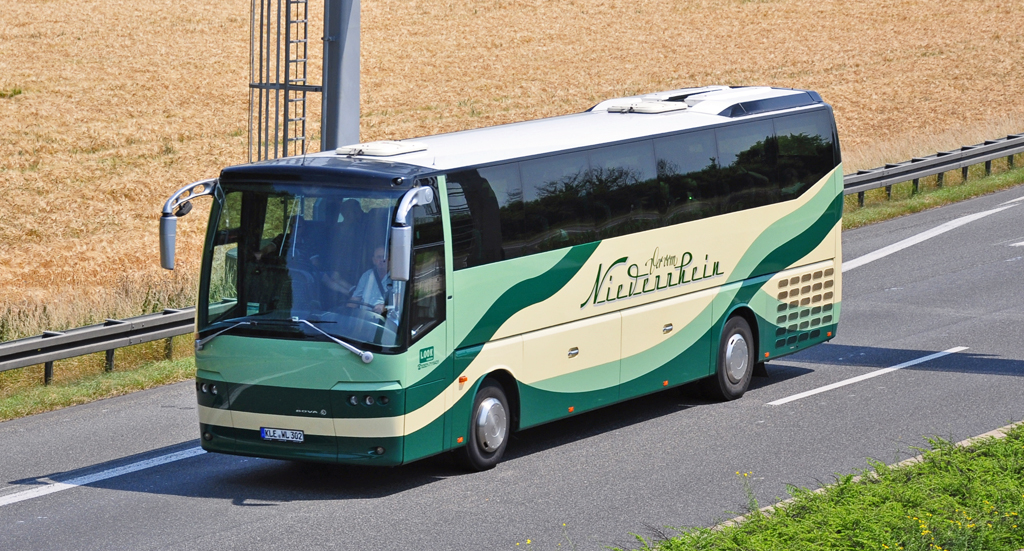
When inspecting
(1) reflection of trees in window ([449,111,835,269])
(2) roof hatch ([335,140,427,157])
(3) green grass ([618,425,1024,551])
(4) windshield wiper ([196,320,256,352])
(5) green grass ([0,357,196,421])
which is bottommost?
(5) green grass ([0,357,196,421])

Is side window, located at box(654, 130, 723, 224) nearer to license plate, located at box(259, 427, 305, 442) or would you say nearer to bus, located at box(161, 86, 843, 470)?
bus, located at box(161, 86, 843, 470)

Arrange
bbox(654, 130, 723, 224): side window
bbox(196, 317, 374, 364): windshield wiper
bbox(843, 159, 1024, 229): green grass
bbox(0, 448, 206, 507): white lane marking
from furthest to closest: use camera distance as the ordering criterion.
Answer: bbox(843, 159, 1024, 229): green grass, bbox(654, 130, 723, 224): side window, bbox(0, 448, 206, 507): white lane marking, bbox(196, 317, 374, 364): windshield wiper

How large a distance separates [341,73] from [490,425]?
21.3 ft

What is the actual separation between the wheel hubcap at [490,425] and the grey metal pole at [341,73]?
5936 millimetres

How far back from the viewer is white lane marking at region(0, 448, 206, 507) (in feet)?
32.5

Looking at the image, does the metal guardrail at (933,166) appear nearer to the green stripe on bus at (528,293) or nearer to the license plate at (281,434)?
the green stripe on bus at (528,293)

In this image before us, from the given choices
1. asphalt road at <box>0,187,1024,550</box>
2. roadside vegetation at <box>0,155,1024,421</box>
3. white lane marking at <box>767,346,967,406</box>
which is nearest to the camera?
asphalt road at <box>0,187,1024,550</box>

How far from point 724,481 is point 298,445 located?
3.22 metres

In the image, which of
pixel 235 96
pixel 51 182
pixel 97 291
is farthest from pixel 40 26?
pixel 97 291

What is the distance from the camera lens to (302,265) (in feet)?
32.2

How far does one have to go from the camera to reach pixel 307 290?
981cm

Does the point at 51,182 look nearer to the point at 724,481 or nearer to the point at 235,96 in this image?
the point at 235,96

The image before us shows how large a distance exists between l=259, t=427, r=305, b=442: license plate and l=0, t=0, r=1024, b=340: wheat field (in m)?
6.86

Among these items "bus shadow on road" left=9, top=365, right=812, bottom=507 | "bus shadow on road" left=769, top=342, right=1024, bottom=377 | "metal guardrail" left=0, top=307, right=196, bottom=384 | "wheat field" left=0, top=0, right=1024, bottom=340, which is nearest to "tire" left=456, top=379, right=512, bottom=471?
"bus shadow on road" left=9, top=365, right=812, bottom=507
